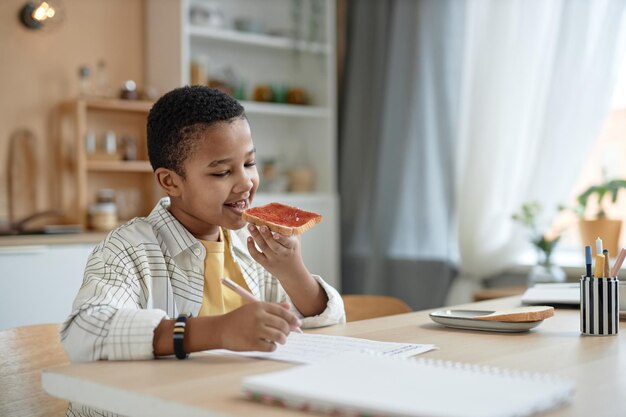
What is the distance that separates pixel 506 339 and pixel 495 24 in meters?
2.77

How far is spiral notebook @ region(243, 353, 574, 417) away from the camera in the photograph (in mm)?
848

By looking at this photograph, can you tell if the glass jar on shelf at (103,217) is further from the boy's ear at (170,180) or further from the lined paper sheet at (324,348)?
the lined paper sheet at (324,348)

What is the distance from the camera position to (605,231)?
11.1 ft

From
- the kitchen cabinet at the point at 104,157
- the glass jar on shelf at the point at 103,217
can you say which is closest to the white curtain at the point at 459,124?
the kitchen cabinet at the point at 104,157

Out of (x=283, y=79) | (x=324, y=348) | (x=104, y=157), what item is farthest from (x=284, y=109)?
(x=324, y=348)

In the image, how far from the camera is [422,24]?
4262 millimetres

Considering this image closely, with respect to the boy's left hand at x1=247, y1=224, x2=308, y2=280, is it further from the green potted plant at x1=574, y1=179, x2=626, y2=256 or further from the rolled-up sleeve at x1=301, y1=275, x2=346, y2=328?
the green potted plant at x1=574, y1=179, x2=626, y2=256

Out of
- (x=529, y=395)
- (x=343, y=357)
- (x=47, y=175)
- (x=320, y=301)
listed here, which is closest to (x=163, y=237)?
(x=320, y=301)

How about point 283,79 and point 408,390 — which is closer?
point 408,390

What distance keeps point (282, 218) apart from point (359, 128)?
2919 millimetres

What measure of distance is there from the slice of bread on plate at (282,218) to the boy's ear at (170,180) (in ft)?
0.55

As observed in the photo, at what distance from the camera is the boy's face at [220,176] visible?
1629mm

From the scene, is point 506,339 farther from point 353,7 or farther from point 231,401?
point 353,7

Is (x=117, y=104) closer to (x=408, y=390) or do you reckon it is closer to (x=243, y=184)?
(x=243, y=184)
